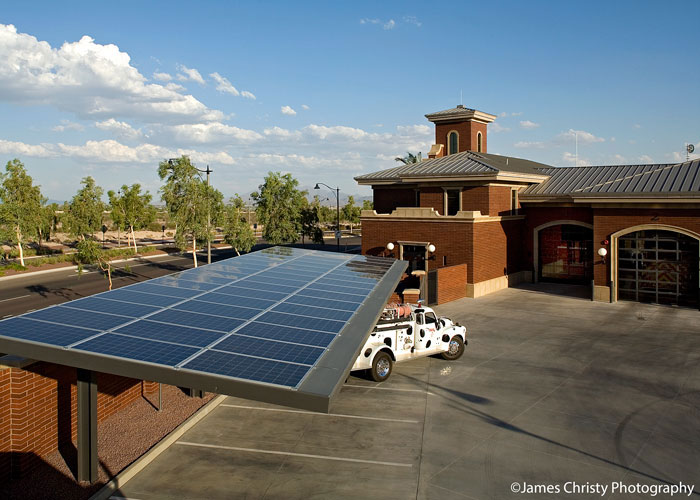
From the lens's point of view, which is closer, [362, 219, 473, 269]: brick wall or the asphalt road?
the asphalt road

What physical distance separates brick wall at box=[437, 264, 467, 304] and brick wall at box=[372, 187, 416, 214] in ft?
37.8

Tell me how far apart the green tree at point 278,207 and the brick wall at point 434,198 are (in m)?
14.3

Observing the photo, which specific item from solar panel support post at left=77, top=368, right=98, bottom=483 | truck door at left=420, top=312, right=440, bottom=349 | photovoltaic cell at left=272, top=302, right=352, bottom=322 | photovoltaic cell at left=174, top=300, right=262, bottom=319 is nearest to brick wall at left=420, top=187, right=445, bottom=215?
truck door at left=420, top=312, right=440, bottom=349

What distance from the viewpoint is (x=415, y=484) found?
399 inches

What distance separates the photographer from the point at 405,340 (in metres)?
17.0

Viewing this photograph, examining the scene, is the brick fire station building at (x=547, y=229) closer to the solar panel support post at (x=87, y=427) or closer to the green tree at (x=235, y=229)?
the green tree at (x=235, y=229)

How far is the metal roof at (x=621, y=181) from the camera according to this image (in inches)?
1105

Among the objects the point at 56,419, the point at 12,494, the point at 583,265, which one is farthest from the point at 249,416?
the point at 583,265

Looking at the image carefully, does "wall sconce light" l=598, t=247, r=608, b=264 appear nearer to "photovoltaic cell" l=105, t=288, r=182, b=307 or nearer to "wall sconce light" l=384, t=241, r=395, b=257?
"wall sconce light" l=384, t=241, r=395, b=257

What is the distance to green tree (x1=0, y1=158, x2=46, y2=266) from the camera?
1843 inches

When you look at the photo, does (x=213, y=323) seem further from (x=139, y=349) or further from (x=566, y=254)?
(x=566, y=254)

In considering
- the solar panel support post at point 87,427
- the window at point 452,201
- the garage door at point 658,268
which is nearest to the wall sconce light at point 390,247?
the window at point 452,201

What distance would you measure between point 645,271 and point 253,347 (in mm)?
A: 26516

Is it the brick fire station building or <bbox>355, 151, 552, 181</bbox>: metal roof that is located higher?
<bbox>355, 151, 552, 181</bbox>: metal roof
